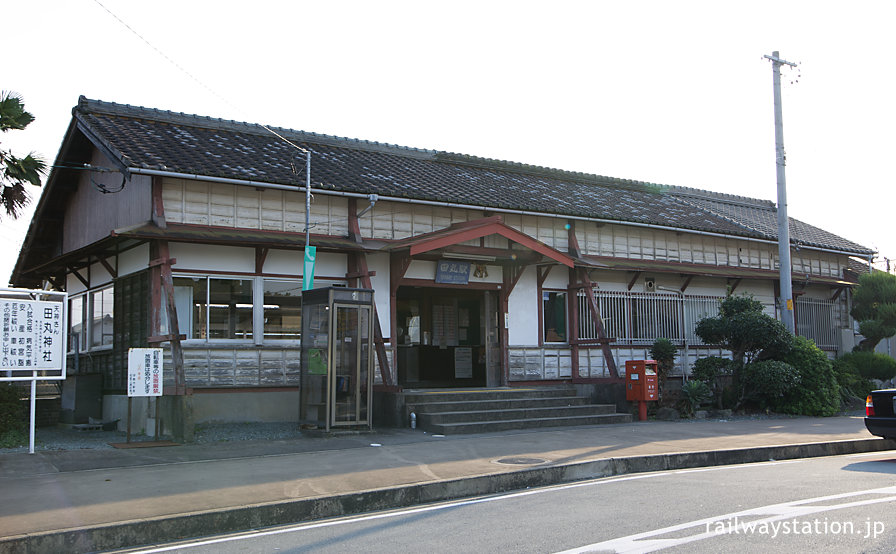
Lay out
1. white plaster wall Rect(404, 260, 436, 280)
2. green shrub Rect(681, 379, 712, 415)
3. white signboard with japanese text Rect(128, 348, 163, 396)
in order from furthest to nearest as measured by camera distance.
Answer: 1. green shrub Rect(681, 379, 712, 415)
2. white plaster wall Rect(404, 260, 436, 280)
3. white signboard with japanese text Rect(128, 348, 163, 396)

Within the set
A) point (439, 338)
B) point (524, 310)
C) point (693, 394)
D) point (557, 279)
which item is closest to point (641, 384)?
point (693, 394)

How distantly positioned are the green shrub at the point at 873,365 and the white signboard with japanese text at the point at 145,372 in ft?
59.2

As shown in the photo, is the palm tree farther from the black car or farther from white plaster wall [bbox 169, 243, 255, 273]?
the black car

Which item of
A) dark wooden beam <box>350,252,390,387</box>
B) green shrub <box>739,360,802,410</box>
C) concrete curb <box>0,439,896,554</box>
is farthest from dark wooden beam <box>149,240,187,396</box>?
green shrub <box>739,360,802,410</box>

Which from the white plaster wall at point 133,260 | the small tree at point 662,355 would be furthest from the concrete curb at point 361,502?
the white plaster wall at point 133,260

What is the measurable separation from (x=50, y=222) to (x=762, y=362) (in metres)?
18.5

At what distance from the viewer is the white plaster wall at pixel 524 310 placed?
61.4 feet

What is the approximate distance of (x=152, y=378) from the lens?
12.7m

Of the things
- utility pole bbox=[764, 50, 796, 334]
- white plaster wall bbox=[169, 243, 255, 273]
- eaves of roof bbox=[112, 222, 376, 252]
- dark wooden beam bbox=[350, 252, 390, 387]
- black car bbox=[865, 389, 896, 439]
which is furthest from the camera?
utility pole bbox=[764, 50, 796, 334]

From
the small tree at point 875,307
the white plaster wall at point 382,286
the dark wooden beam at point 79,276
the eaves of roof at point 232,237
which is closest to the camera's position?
the eaves of roof at point 232,237

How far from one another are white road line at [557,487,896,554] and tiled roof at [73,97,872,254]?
34.8 feet

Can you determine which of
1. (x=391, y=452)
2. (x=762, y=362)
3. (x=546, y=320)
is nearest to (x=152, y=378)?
(x=391, y=452)

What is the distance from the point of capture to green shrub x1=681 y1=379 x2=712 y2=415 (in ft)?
57.5

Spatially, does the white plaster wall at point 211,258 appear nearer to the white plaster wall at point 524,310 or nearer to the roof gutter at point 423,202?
the roof gutter at point 423,202
